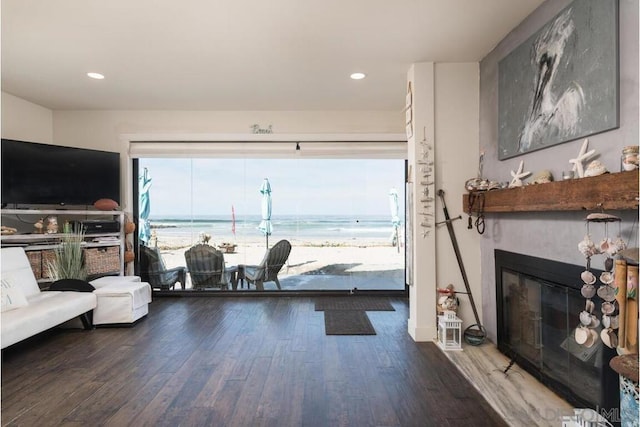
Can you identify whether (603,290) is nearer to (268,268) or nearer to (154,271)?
(268,268)

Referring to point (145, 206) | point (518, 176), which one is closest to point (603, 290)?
point (518, 176)

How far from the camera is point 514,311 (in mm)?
2602

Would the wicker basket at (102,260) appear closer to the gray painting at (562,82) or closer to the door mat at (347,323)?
the door mat at (347,323)

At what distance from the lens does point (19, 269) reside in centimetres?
318

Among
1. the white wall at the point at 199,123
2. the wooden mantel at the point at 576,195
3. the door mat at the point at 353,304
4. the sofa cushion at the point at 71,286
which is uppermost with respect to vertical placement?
the white wall at the point at 199,123

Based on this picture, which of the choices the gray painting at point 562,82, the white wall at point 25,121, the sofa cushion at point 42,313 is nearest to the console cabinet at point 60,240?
the sofa cushion at point 42,313

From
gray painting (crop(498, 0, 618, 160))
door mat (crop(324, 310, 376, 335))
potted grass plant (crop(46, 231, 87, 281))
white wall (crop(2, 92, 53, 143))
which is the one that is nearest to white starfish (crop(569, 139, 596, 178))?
gray painting (crop(498, 0, 618, 160))

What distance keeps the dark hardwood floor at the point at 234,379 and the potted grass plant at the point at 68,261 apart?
634 millimetres

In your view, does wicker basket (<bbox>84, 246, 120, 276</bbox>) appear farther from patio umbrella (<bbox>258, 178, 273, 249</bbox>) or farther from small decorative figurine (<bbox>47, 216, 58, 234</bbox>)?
patio umbrella (<bbox>258, 178, 273, 249</bbox>)

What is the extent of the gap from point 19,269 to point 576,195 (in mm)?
4537

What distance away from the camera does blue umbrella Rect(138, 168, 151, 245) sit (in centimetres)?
469

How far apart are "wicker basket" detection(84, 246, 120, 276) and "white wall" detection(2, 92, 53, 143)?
1702 millimetres

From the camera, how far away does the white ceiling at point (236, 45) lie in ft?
7.56

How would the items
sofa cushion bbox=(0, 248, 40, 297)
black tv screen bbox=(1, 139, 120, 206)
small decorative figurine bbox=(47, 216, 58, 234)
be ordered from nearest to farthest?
1. sofa cushion bbox=(0, 248, 40, 297)
2. black tv screen bbox=(1, 139, 120, 206)
3. small decorative figurine bbox=(47, 216, 58, 234)
